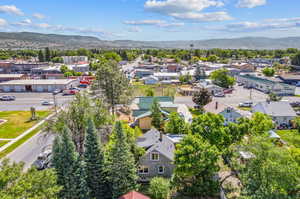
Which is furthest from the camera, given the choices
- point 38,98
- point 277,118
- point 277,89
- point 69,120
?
point 277,89

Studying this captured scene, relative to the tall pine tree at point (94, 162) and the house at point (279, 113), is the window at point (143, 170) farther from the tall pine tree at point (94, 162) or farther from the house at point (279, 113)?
the house at point (279, 113)

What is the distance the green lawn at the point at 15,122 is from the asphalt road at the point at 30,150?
189 inches

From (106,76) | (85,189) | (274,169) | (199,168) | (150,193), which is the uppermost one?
(106,76)

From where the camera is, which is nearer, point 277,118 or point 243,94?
point 277,118

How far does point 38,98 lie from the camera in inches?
2375

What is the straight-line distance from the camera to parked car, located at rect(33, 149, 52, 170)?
1018 inches

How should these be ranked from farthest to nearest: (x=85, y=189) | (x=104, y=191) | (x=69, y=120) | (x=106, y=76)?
(x=106, y=76), (x=69, y=120), (x=104, y=191), (x=85, y=189)

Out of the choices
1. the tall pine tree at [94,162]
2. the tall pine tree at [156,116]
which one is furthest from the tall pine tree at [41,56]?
the tall pine tree at [94,162]

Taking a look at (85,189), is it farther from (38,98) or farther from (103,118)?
(38,98)

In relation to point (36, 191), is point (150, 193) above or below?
below

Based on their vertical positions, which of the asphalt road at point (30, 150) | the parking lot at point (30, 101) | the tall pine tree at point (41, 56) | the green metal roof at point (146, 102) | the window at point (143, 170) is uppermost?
the tall pine tree at point (41, 56)

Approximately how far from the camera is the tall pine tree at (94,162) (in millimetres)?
19281

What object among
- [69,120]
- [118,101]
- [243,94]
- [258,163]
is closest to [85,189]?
[69,120]

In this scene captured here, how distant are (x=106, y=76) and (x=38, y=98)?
33198 mm
